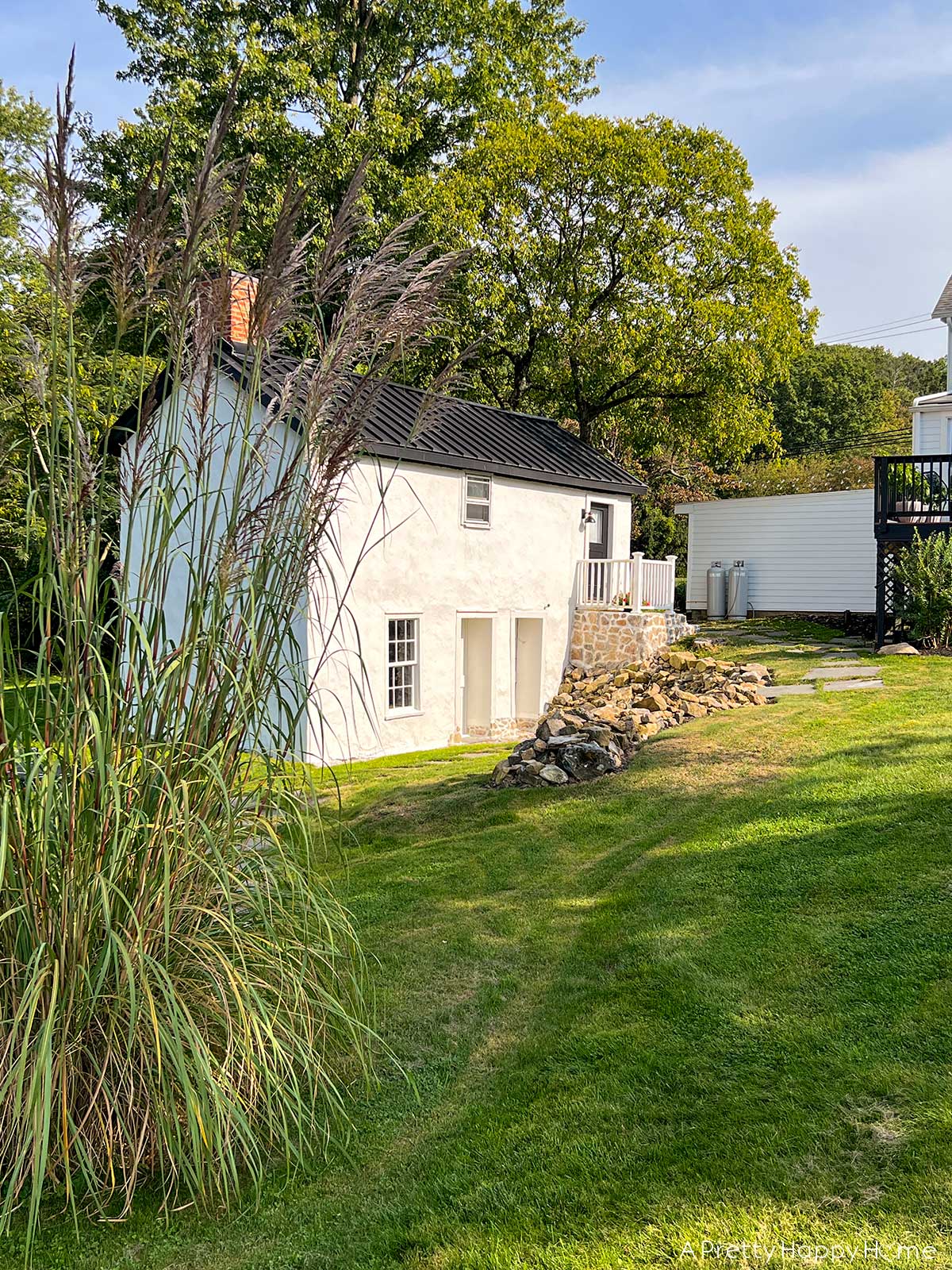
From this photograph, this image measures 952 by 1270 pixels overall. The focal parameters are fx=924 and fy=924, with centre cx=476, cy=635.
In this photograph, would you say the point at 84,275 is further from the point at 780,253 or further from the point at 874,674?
the point at 780,253

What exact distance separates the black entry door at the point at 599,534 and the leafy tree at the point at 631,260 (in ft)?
12.4

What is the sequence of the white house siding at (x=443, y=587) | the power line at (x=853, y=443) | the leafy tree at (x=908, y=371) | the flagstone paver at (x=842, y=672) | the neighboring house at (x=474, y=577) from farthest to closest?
the leafy tree at (x=908, y=371) → the power line at (x=853, y=443) → the neighboring house at (x=474, y=577) → the white house siding at (x=443, y=587) → the flagstone paver at (x=842, y=672)

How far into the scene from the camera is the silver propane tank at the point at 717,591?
20.0m

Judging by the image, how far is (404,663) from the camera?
12750 mm

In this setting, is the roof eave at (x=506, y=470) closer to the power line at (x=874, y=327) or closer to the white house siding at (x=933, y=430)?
the white house siding at (x=933, y=430)

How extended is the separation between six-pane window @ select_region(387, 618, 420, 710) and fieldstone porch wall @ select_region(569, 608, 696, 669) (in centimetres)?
392

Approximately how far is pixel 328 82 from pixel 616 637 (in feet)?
45.6

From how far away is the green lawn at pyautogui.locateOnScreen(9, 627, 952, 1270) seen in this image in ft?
7.75

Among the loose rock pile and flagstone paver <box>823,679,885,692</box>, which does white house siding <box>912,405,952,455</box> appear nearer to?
Answer: the loose rock pile

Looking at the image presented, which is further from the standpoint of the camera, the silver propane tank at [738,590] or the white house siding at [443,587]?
the silver propane tank at [738,590]

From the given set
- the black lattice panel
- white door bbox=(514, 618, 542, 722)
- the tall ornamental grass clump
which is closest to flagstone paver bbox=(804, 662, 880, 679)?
the black lattice panel

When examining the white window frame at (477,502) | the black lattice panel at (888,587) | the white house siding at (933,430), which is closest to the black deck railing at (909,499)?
the black lattice panel at (888,587)

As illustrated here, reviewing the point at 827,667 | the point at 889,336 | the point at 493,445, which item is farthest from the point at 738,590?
the point at 889,336

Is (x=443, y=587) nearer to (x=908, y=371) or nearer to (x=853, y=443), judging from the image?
(x=853, y=443)
